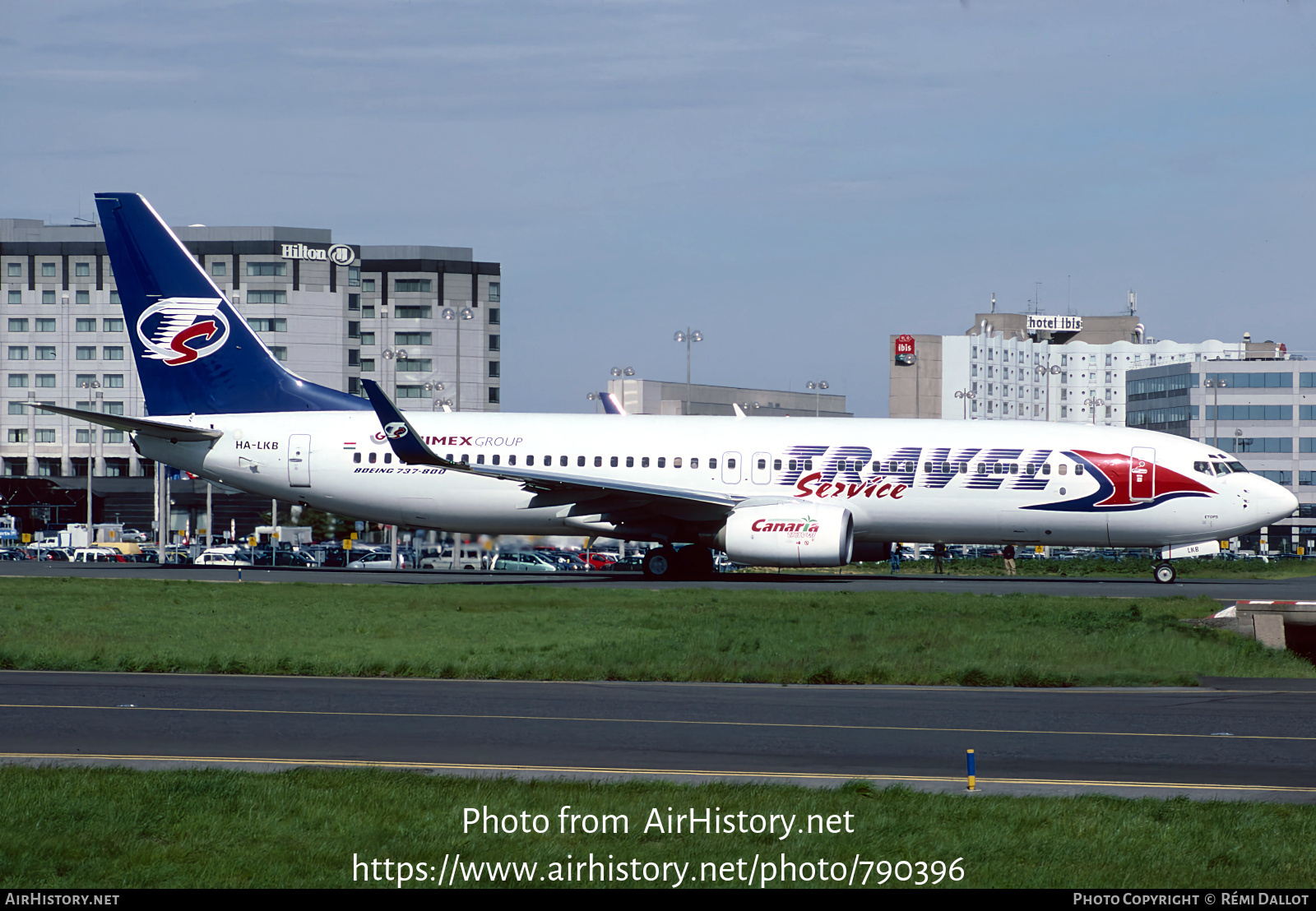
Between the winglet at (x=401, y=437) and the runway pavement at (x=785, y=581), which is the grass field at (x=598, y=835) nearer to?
the runway pavement at (x=785, y=581)

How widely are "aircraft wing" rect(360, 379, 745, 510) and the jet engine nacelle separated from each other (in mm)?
1113

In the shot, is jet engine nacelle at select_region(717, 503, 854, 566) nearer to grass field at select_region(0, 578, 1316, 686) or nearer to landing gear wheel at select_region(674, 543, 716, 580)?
landing gear wheel at select_region(674, 543, 716, 580)

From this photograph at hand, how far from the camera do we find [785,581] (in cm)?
3925

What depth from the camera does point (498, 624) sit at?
26.4 m

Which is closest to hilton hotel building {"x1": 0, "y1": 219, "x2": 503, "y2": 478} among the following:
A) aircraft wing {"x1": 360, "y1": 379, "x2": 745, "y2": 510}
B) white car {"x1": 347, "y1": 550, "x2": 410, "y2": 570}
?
white car {"x1": 347, "y1": 550, "x2": 410, "y2": 570}

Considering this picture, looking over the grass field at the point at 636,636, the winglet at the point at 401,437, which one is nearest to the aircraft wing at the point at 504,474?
the winglet at the point at 401,437

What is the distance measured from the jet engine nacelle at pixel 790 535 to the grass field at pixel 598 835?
24.1 m

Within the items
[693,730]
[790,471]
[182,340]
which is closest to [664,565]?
[790,471]

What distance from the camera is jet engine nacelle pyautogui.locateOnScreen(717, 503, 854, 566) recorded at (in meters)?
35.4

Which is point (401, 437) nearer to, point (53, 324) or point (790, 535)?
point (790, 535)

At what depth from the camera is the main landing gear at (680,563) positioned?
39156 millimetres

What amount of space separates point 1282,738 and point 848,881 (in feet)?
26.2
